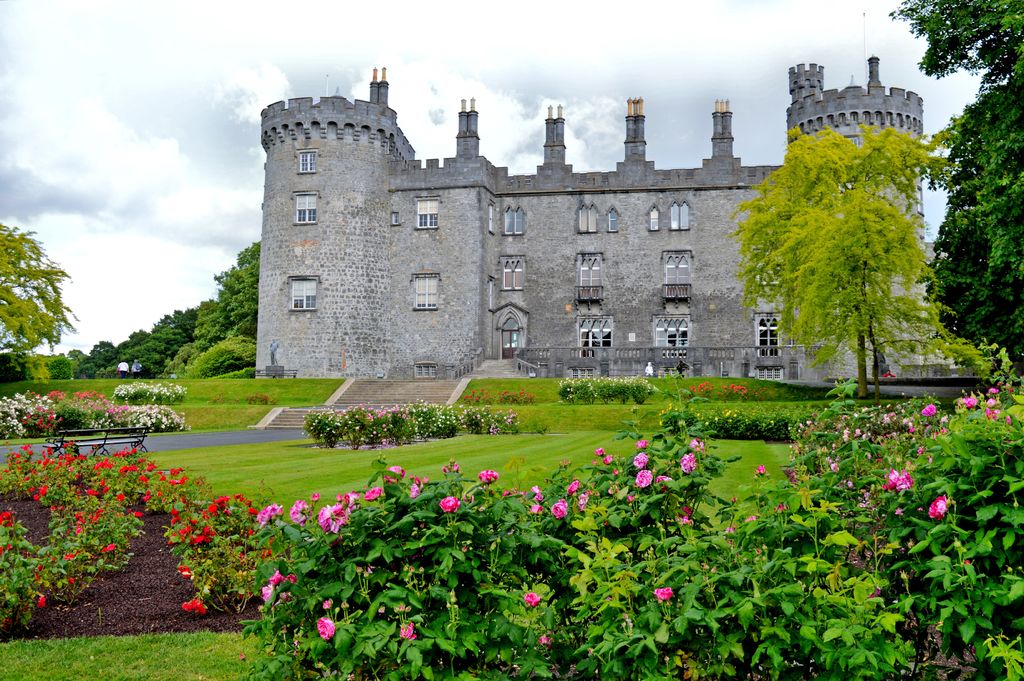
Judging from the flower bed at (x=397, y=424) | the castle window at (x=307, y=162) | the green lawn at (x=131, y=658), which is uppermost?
the castle window at (x=307, y=162)

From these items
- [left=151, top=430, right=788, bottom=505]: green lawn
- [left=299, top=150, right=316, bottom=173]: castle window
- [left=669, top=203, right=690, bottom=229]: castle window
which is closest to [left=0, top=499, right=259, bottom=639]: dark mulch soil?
[left=151, top=430, right=788, bottom=505]: green lawn

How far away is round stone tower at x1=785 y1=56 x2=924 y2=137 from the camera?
3841cm

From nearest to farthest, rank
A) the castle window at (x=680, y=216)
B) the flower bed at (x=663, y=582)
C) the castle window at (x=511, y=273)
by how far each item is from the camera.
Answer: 1. the flower bed at (x=663, y=582)
2. the castle window at (x=680, y=216)
3. the castle window at (x=511, y=273)

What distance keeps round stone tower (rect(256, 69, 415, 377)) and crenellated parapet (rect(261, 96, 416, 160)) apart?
0.05 meters

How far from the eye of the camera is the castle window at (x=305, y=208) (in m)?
40.6

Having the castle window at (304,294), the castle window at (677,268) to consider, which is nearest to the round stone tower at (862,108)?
the castle window at (677,268)

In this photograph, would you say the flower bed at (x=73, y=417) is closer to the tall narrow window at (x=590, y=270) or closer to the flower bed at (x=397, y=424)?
the flower bed at (x=397, y=424)

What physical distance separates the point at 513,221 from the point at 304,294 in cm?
1225

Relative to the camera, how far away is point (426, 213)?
41906 mm

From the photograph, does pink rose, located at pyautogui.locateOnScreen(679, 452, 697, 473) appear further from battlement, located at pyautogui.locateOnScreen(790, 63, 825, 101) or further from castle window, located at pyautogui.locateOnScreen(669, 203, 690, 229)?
battlement, located at pyautogui.locateOnScreen(790, 63, 825, 101)

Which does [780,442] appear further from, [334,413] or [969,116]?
[969,116]

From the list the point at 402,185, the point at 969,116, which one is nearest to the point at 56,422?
the point at 402,185

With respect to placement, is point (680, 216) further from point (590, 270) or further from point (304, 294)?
point (304, 294)

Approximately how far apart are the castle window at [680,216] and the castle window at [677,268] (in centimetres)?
159
